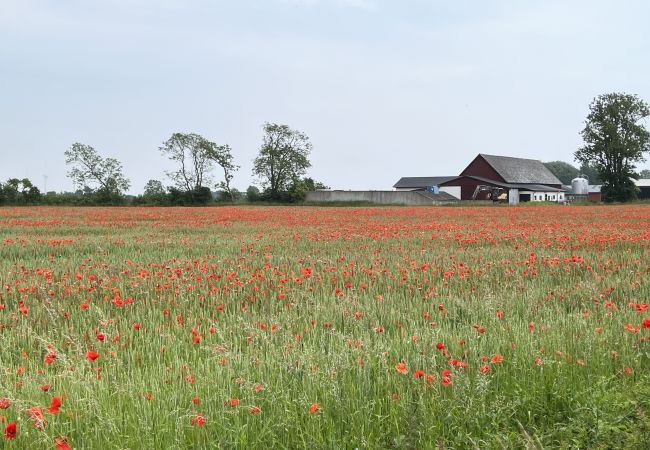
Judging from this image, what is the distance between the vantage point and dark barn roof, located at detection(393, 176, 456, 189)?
346 feet

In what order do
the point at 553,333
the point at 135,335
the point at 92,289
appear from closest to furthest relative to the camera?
the point at 553,333 < the point at 135,335 < the point at 92,289

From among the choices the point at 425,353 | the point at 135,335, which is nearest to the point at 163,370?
the point at 135,335

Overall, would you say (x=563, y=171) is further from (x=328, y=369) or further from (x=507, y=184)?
(x=328, y=369)

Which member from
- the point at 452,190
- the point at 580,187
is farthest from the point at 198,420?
the point at 580,187

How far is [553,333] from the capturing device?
15.8 feet

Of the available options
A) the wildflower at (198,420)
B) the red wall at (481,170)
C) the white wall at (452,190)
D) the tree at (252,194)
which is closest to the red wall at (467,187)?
the white wall at (452,190)

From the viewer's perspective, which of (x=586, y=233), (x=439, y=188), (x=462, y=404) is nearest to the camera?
(x=462, y=404)

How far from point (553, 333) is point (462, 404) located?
5.52 ft

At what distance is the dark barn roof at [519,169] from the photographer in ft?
288

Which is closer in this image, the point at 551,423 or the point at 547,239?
the point at 551,423

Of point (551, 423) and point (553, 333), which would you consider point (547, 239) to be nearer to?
point (553, 333)

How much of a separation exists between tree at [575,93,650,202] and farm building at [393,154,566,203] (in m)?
9.70

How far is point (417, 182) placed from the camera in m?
108

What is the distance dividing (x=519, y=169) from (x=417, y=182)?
71.1 feet
